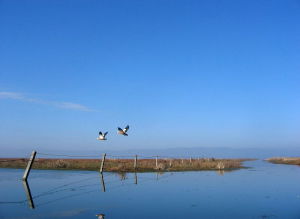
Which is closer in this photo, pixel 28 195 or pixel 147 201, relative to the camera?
pixel 147 201

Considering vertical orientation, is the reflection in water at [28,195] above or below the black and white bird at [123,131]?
below

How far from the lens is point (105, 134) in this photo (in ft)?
95.6

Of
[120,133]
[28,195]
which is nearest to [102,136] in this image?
[120,133]

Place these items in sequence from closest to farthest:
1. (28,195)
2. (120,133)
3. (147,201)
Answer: (147,201)
(28,195)
(120,133)

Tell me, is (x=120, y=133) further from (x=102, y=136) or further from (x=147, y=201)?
(x=147, y=201)

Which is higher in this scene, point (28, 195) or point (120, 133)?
point (120, 133)

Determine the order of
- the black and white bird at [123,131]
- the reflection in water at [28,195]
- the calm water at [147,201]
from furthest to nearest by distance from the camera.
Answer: the black and white bird at [123,131], the reflection in water at [28,195], the calm water at [147,201]

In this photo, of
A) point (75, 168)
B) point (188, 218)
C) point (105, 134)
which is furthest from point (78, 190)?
point (75, 168)

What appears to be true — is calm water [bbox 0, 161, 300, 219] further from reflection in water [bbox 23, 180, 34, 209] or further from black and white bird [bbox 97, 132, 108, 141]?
black and white bird [bbox 97, 132, 108, 141]

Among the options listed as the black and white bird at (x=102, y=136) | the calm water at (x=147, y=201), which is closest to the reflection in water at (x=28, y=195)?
the calm water at (x=147, y=201)

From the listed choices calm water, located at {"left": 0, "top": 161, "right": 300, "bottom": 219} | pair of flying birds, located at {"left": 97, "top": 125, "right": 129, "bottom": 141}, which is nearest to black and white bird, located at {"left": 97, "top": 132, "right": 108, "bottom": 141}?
pair of flying birds, located at {"left": 97, "top": 125, "right": 129, "bottom": 141}

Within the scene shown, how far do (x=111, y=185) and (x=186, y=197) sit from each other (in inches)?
218

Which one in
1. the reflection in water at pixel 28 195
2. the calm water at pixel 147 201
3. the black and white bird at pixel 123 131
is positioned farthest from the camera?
the black and white bird at pixel 123 131

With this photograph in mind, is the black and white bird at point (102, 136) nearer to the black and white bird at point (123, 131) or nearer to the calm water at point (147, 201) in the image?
the black and white bird at point (123, 131)
